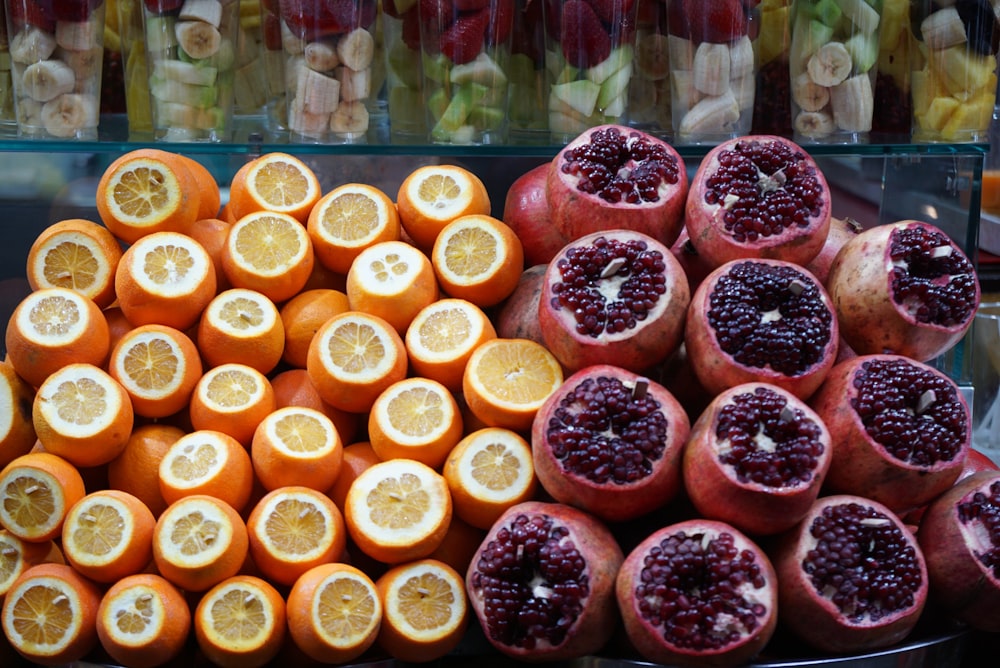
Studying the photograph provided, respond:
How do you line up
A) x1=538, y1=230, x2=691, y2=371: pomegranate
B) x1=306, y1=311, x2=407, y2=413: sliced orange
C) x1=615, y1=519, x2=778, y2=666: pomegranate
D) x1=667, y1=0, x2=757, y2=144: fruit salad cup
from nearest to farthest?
x1=615, y1=519, x2=778, y2=666: pomegranate
x1=538, y1=230, x2=691, y2=371: pomegranate
x1=306, y1=311, x2=407, y2=413: sliced orange
x1=667, y1=0, x2=757, y2=144: fruit salad cup

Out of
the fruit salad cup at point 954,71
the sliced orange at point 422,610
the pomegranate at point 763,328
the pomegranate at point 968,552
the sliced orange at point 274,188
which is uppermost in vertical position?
the fruit salad cup at point 954,71

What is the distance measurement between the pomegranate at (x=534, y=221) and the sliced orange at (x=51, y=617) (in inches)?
38.3

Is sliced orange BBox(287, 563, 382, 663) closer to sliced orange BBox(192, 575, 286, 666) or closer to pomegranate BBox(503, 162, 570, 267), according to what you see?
sliced orange BBox(192, 575, 286, 666)

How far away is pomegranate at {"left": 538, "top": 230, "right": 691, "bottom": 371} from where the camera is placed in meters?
1.50

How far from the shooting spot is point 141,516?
1.47 m

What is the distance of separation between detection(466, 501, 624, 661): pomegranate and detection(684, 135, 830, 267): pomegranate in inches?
20.6

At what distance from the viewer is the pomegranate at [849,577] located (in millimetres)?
1339

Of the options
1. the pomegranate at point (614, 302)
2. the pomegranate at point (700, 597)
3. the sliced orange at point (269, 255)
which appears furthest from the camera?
the sliced orange at point (269, 255)

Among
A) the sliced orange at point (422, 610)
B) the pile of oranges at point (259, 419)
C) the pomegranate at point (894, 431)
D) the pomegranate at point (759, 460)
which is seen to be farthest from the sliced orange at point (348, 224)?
the pomegranate at point (894, 431)

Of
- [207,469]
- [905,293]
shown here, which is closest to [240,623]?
[207,469]

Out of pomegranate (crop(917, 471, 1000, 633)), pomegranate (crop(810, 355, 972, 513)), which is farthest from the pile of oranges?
pomegranate (crop(917, 471, 1000, 633))

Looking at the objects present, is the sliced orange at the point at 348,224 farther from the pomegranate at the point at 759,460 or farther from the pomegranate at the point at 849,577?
the pomegranate at the point at 849,577

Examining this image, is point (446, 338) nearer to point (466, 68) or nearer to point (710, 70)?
point (466, 68)

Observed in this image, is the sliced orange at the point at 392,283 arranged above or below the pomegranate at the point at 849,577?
above
